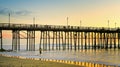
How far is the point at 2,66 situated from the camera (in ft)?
94.6

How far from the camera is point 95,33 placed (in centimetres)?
8556

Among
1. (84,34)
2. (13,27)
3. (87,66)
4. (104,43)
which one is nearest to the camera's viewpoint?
(87,66)

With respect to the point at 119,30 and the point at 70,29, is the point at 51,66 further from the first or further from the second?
the point at 119,30

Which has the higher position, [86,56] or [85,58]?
[85,58]

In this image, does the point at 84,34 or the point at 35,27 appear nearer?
the point at 35,27

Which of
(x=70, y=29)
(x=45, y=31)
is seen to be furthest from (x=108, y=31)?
(x=45, y=31)

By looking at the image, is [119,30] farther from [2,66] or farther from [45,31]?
[2,66]

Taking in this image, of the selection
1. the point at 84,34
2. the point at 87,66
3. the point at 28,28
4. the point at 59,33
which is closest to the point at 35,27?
the point at 28,28

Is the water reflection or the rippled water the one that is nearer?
the water reflection

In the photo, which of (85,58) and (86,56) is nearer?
(85,58)

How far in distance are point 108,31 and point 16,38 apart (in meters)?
27.1

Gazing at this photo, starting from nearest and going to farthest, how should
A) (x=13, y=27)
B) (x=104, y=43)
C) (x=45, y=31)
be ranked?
(x=13, y=27)
(x=45, y=31)
(x=104, y=43)

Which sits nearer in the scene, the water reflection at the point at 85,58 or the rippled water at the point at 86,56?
the water reflection at the point at 85,58

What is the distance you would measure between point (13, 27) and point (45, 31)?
386 inches
